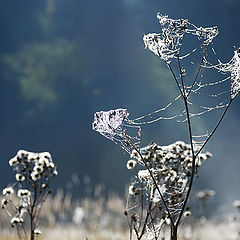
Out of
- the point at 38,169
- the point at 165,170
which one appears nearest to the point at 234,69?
the point at 165,170

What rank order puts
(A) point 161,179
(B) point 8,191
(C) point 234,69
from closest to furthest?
(C) point 234,69 → (A) point 161,179 → (B) point 8,191

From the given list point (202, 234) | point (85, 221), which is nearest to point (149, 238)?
point (202, 234)

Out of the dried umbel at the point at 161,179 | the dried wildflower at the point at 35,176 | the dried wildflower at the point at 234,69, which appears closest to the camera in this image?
the dried wildflower at the point at 234,69

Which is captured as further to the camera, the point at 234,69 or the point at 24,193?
the point at 24,193

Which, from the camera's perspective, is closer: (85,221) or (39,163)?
(39,163)

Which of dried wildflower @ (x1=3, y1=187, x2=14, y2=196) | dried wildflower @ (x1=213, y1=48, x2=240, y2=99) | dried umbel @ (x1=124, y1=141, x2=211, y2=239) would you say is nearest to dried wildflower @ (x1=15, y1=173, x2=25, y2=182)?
dried wildflower @ (x1=3, y1=187, x2=14, y2=196)

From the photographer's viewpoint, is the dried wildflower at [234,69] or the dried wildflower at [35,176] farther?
the dried wildflower at [35,176]

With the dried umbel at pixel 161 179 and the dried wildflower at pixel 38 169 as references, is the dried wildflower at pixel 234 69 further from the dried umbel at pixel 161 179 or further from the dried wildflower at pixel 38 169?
the dried wildflower at pixel 38 169

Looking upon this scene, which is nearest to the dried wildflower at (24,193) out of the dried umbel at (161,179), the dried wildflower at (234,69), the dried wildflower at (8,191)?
the dried wildflower at (8,191)

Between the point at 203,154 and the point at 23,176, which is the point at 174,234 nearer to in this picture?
the point at 203,154

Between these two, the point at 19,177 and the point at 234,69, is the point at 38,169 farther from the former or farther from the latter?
the point at 234,69

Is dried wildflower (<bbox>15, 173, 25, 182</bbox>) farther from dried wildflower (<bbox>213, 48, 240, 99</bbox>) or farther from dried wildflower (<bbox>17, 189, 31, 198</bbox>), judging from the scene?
dried wildflower (<bbox>213, 48, 240, 99</bbox>)
